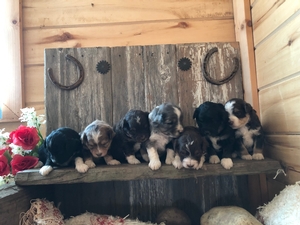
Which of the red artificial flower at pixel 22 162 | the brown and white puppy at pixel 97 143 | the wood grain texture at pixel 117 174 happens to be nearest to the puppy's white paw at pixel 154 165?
the wood grain texture at pixel 117 174

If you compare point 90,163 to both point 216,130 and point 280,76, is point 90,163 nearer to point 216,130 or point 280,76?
point 216,130

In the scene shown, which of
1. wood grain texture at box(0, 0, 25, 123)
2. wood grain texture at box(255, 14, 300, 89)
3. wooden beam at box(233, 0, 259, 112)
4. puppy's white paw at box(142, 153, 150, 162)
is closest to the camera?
wood grain texture at box(255, 14, 300, 89)

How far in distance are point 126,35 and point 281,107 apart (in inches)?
59.8

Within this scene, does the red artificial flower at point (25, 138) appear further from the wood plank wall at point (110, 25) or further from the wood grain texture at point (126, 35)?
the wood grain texture at point (126, 35)

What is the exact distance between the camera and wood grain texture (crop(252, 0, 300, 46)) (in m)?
1.66

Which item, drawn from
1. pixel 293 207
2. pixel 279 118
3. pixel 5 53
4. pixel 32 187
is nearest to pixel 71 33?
pixel 5 53

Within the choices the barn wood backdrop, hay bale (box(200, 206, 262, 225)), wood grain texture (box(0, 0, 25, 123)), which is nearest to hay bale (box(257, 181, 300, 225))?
hay bale (box(200, 206, 262, 225))

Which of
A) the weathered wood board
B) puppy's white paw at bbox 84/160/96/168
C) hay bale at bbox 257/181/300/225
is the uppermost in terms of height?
the weathered wood board

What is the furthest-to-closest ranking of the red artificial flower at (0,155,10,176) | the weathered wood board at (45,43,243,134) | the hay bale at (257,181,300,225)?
the weathered wood board at (45,43,243,134), the red artificial flower at (0,155,10,176), the hay bale at (257,181,300,225)

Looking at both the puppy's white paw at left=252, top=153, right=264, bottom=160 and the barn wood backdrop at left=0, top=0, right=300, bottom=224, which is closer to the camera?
the puppy's white paw at left=252, top=153, right=264, bottom=160

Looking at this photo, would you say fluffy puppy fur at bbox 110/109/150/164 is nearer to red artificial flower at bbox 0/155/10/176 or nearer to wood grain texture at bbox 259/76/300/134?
red artificial flower at bbox 0/155/10/176

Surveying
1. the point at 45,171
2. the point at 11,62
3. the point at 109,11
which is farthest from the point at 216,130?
the point at 11,62

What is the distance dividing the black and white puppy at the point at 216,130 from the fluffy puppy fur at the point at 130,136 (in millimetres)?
396

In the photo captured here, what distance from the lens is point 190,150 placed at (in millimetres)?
1703
